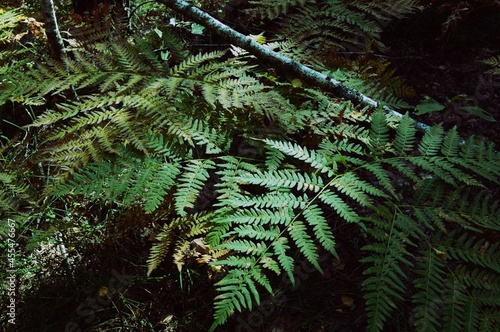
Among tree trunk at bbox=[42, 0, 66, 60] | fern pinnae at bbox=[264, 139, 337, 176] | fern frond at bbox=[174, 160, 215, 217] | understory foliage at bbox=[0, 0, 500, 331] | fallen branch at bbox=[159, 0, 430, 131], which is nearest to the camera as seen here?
understory foliage at bbox=[0, 0, 500, 331]

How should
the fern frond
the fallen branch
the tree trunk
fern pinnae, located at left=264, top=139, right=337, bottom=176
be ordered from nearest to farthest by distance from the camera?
the fern frond
fern pinnae, located at left=264, top=139, right=337, bottom=176
the tree trunk
the fallen branch

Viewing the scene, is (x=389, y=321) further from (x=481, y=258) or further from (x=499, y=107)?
(x=499, y=107)

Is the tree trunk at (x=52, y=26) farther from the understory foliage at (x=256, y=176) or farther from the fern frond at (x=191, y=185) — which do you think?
the fern frond at (x=191, y=185)

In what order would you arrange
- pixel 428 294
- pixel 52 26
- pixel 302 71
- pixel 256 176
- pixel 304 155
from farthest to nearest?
pixel 302 71 → pixel 52 26 → pixel 304 155 → pixel 256 176 → pixel 428 294

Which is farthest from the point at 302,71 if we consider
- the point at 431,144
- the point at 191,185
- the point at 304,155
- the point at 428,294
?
the point at 428,294

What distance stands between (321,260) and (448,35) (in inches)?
101

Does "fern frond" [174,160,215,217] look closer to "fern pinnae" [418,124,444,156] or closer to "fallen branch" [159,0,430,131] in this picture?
"fallen branch" [159,0,430,131]

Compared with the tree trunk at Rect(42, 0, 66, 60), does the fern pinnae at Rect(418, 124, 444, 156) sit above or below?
below

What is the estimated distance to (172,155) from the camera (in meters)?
2.29

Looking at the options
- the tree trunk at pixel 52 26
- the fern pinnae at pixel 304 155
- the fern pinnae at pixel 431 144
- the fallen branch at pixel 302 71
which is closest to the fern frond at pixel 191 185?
the fern pinnae at pixel 304 155

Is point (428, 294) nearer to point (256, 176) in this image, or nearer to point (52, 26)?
point (256, 176)

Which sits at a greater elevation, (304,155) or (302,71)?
(302,71)

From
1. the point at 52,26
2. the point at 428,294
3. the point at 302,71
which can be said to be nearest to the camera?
the point at 428,294

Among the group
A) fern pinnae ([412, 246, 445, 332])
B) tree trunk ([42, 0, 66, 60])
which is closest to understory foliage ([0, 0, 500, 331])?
fern pinnae ([412, 246, 445, 332])
